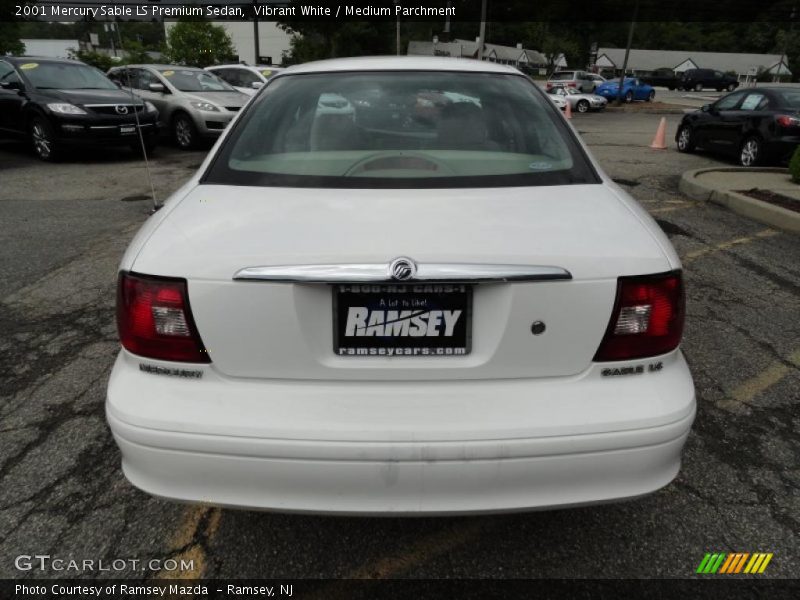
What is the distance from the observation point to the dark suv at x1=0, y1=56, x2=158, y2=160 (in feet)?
32.5

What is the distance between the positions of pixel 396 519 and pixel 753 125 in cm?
1060

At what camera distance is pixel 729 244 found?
5977mm

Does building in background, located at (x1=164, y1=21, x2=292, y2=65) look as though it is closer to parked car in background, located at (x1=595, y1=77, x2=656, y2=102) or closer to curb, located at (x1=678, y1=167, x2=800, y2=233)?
parked car in background, located at (x1=595, y1=77, x2=656, y2=102)

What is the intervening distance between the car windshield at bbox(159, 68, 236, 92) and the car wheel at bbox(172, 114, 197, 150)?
0.67 m

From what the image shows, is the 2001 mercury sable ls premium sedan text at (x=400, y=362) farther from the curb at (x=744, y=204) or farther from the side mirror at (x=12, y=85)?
the side mirror at (x=12, y=85)

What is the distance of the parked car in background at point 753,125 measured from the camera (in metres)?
9.72

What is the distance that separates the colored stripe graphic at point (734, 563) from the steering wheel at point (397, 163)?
5.45 feet

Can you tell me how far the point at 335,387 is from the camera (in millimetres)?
1724

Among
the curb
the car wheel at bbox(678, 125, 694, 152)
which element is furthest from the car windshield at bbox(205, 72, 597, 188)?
the car wheel at bbox(678, 125, 694, 152)

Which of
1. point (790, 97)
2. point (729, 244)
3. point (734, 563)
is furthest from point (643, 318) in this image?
point (790, 97)

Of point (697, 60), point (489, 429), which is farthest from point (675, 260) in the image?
point (697, 60)

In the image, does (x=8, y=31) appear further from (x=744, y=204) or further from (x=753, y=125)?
(x=744, y=204)

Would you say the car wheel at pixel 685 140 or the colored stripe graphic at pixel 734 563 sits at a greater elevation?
the colored stripe graphic at pixel 734 563

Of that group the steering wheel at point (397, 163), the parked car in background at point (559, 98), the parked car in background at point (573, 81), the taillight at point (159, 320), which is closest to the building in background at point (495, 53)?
the parked car in background at point (573, 81)
